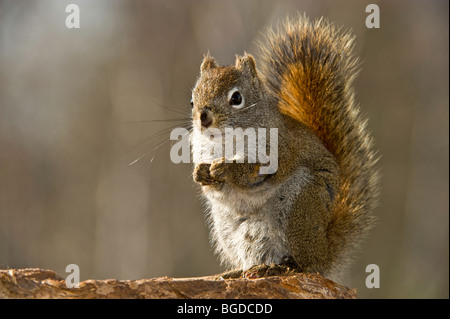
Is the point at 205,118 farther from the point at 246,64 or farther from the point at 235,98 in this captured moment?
the point at 246,64

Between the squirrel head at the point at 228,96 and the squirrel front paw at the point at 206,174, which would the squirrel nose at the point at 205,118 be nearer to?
the squirrel head at the point at 228,96

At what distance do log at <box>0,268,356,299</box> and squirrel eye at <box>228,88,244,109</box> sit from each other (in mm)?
933

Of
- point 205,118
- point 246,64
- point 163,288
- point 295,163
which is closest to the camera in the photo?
point 163,288

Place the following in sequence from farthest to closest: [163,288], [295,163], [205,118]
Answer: [295,163] → [205,118] → [163,288]

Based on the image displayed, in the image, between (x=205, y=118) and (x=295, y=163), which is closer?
(x=205, y=118)

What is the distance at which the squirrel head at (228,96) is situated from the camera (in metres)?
2.72

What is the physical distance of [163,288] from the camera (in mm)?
2156

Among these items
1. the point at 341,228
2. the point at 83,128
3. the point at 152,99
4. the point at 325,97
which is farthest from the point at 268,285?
the point at 83,128

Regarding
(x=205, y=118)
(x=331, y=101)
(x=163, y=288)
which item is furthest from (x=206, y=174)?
(x=331, y=101)

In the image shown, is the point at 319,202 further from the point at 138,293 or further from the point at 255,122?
the point at 138,293

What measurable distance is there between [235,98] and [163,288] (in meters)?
1.13

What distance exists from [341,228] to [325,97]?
759 millimetres

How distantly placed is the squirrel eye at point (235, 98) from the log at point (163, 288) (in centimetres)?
93

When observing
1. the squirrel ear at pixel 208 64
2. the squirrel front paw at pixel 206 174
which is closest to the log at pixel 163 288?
the squirrel front paw at pixel 206 174
